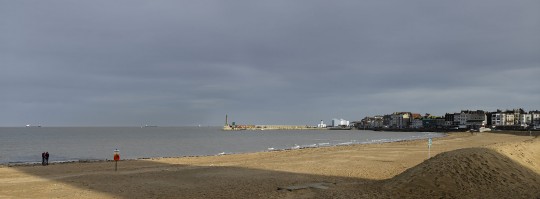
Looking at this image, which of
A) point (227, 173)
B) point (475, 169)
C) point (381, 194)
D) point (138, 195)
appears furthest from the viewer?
point (227, 173)

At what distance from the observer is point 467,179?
619 inches

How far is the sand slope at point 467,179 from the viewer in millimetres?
14922

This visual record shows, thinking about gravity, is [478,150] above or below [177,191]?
above

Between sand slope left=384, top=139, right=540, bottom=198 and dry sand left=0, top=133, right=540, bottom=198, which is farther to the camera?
dry sand left=0, top=133, right=540, bottom=198

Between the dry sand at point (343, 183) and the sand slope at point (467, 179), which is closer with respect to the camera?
the sand slope at point (467, 179)

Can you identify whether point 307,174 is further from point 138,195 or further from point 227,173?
point 138,195

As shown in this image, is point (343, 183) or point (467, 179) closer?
point (467, 179)

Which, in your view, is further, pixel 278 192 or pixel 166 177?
pixel 166 177

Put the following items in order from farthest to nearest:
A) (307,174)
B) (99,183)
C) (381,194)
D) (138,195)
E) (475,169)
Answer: (307,174)
(99,183)
(138,195)
(475,169)
(381,194)

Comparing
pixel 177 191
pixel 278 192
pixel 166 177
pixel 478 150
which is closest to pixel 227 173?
pixel 166 177

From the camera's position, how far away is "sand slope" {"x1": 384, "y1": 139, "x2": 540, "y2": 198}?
49.0ft

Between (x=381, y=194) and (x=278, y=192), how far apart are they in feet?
14.3

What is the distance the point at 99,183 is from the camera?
21969 mm

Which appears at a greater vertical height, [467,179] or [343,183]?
[467,179]
